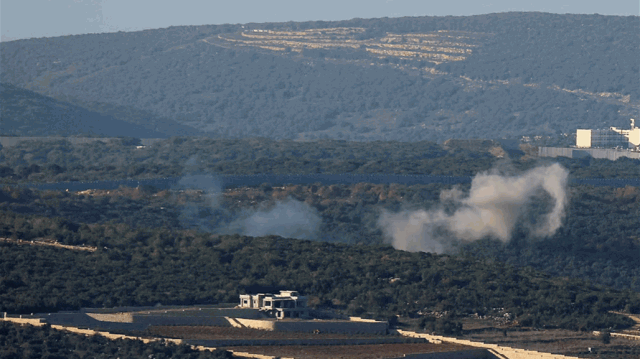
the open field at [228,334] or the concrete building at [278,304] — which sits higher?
the open field at [228,334]

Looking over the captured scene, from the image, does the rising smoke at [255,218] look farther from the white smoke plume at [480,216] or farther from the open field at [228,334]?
the open field at [228,334]

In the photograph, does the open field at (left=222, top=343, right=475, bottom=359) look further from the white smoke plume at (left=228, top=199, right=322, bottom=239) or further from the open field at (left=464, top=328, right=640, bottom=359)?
the white smoke plume at (left=228, top=199, right=322, bottom=239)

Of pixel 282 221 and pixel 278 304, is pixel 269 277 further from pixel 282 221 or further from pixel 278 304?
pixel 282 221

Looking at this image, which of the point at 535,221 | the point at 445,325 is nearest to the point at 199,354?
the point at 445,325

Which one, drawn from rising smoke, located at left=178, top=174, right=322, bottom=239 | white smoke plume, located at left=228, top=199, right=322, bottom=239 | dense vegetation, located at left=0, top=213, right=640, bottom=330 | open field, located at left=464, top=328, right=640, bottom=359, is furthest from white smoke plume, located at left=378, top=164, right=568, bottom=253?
open field, located at left=464, top=328, right=640, bottom=359

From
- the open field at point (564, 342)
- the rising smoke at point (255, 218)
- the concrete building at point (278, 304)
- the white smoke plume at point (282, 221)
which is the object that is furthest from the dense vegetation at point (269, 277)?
the rising smoke at point (255, 218)

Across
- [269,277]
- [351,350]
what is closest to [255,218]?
[269,277]
